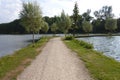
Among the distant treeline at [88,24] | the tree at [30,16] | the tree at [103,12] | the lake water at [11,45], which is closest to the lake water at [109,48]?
the tree at [30,16]

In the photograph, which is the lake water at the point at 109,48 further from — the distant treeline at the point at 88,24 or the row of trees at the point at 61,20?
the distant treeline at the point at 88,24

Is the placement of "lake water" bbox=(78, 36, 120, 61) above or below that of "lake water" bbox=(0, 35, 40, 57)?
above

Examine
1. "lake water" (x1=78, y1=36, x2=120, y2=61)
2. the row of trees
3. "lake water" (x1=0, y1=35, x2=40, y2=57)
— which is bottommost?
"lake water" (x1=0, y1=35, x2=40, y2=57)

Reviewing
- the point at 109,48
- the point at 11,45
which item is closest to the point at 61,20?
the point at 11,45

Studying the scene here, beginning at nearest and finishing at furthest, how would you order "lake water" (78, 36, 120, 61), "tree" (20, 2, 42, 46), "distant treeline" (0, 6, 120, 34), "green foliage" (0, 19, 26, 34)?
"lake water" (78, 36, 120, 61) → "tree" (20, 2, 42, 46) → "distant treeline" (0, 6, 120, 34) → "green foliage" (0, 19, 26, 34)

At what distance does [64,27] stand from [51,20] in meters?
92.8

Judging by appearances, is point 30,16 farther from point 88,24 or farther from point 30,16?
point 88,24

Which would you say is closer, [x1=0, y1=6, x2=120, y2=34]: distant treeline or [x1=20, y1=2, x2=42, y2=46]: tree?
[x1=20, y1=2, x2=42, y2=46]: tree

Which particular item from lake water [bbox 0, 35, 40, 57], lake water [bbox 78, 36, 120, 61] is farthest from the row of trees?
lake water [bbox 78, 36, 120, 61]

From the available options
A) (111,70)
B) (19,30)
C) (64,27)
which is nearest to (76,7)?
(64,27)

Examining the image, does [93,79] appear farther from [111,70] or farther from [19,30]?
[19,30]

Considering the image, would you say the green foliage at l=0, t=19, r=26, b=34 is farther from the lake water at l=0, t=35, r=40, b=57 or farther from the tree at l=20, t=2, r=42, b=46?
the tree at l=20, t=2, r=42, b=46

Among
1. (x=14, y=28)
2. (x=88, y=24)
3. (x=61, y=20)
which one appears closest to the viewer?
(x=61, y=20)

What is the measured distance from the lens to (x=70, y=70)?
51.0 ft
